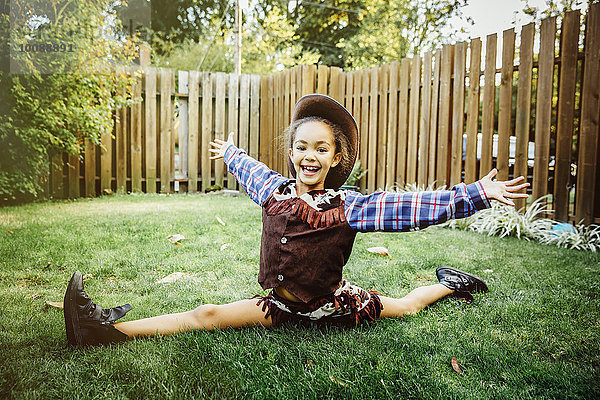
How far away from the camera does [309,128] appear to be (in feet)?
7.02

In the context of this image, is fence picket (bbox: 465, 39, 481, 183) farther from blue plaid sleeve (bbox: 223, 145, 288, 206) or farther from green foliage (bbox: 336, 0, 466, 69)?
green foliage (bbox: 336, 0, 466, 69)

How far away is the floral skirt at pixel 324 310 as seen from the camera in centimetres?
209

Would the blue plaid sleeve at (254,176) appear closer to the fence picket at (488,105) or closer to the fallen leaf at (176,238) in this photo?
the fallen leaf at (176,238)

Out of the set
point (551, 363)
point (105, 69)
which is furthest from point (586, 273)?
point (105, 69)

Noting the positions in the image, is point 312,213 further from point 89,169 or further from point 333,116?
point 89,169

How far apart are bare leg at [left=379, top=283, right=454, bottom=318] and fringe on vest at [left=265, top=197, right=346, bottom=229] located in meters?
0.58

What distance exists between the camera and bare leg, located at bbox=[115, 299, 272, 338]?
196 cm

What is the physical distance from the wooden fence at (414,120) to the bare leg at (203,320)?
10.5 feet

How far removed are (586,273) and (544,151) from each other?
1982 millimetres

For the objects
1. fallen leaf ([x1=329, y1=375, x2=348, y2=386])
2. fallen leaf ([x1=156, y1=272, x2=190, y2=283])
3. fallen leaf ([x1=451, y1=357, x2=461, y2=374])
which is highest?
fallen leaf ([x1=156, y1=272, x2=190, y2=283])

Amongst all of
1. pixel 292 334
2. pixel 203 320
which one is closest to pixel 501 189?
pixel 292 334

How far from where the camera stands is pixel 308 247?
6.66ft

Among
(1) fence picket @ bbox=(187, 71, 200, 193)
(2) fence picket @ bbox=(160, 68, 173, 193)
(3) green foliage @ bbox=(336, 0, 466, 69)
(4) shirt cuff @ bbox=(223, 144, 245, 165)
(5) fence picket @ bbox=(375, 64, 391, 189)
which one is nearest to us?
(4) shirt cuff @ bbox=(223, 144, 245, 165)

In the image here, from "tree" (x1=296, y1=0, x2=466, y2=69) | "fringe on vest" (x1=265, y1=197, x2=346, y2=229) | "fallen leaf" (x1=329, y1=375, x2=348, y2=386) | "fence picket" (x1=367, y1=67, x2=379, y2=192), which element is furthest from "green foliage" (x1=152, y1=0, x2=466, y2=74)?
"fallen leaf" (x1=329, y1=375, x2=348, y2=386)
